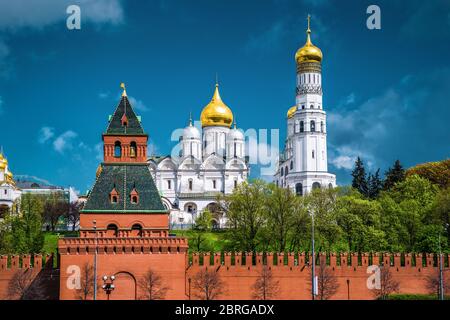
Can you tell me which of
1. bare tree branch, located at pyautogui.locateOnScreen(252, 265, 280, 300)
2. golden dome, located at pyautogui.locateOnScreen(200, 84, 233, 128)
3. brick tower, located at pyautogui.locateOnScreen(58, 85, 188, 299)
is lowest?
bare tree branch, located at pyautogui.locateOnScreen(252, 265, 280, 300)

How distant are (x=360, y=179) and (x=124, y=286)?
180 ft

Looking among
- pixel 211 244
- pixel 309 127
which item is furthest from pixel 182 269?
pixel 309 127

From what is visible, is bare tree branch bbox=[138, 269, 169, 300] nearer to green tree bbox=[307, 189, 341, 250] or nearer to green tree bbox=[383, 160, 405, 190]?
green tree bbox=[307, 189, 341, 250]

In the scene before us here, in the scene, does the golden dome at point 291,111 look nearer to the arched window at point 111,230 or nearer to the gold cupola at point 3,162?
the gold cupola at point 3,162

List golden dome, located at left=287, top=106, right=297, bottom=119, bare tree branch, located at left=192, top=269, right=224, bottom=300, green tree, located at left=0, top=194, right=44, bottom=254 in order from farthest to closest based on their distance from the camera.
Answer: golden dome, located at left=287, top=106, right=297, bottom=119
green tree, located at left=0, top=194, right=44, bottom=254
bare tree branch, located at left=192, top=269, right=224, bottom=300

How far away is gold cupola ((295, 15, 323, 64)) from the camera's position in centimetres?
10729

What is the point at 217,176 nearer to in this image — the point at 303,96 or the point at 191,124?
the point at 191,124

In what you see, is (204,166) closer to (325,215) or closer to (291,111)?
(291,111)

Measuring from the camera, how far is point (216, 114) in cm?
10981

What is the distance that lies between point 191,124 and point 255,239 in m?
51.1

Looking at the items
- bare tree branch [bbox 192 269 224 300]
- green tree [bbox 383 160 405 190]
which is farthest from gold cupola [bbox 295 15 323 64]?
bare tree branch [bbox 192 269 224 300]
